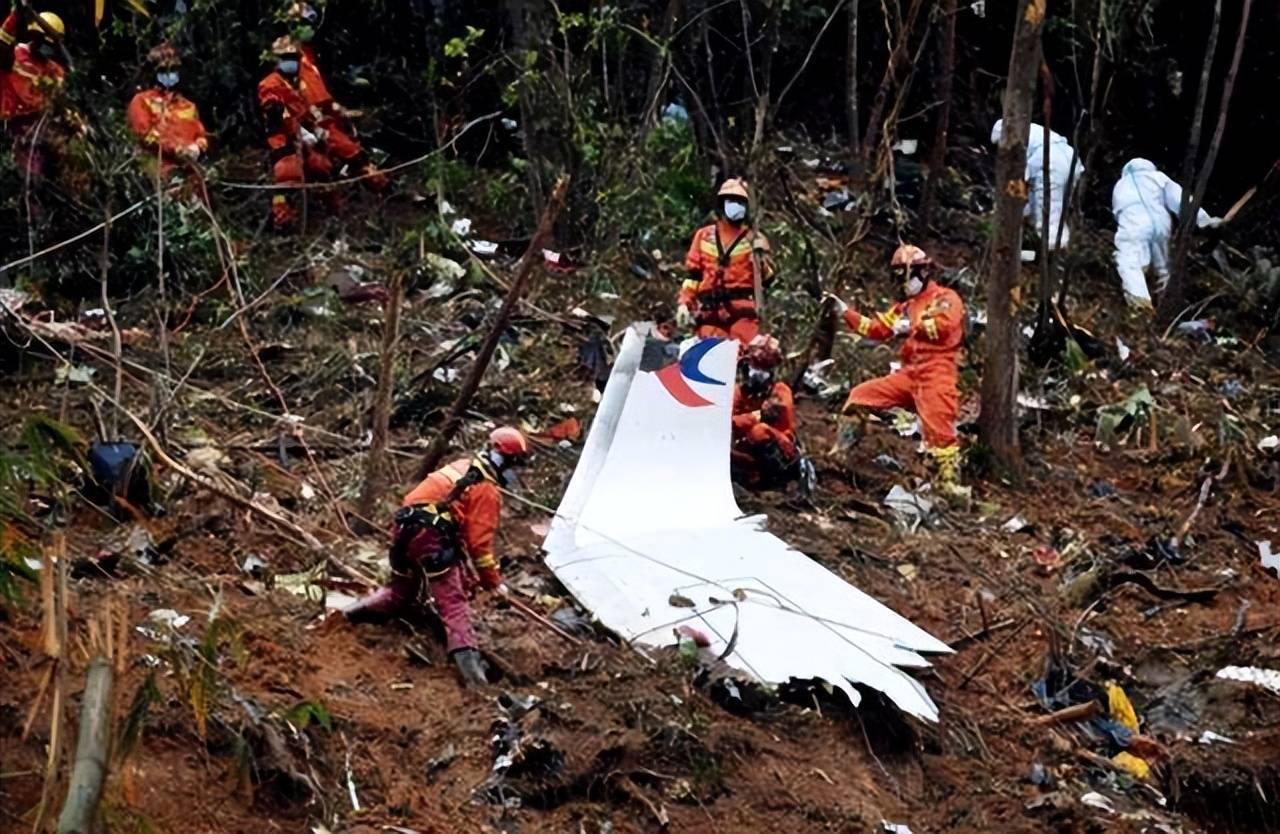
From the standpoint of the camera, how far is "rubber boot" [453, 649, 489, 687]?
235 inches

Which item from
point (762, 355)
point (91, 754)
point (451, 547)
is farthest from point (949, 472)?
point (91, 754)

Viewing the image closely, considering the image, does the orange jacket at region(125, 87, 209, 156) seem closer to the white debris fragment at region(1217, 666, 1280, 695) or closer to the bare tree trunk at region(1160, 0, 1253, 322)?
the bare tree trunk at region(1160, 0, 1253, 322)

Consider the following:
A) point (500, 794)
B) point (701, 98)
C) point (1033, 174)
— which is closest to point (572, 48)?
point (701, 98)

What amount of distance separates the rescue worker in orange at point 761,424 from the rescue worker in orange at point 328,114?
3868 mm

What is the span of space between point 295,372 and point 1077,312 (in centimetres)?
548

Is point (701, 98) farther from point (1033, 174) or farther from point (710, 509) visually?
point (710, 509)

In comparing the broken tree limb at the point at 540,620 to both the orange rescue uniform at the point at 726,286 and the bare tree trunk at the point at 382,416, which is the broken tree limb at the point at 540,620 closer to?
the bare tree trunk at the point at 382,416

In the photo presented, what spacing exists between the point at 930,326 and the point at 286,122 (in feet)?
15.2

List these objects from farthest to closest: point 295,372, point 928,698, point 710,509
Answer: point 295,372 → point 710,509 → point 928,698

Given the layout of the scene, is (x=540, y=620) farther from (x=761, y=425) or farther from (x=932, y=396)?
(x=932, y=396)

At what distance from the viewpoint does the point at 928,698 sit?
636 cm

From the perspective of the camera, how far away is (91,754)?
105 inches

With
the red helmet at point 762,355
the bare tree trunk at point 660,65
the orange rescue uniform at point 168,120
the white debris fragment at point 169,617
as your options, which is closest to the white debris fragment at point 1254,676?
the red helmet at point 762,355

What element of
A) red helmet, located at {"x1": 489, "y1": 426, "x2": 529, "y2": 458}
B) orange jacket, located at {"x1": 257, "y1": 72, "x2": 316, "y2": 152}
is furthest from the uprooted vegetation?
red helmet, located at {"x1": 489, "y1": 426, "x2": 529, "y2": 458}
